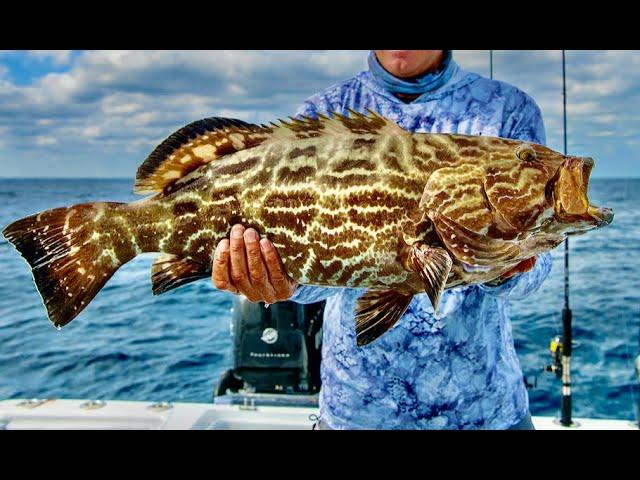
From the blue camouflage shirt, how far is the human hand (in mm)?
348

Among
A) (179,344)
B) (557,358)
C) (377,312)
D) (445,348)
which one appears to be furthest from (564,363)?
(179,344)

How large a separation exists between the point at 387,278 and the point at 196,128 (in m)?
0.88

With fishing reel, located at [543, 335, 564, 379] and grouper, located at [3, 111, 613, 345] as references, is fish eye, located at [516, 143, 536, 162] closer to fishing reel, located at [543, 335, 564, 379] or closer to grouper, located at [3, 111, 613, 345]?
grouper, located at [3, 111, 613, 345]

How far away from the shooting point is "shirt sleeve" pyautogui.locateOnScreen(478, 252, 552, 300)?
259 cm

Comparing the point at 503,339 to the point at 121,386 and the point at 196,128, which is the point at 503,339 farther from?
the point at 121,386

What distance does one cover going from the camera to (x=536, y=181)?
2.20 meters

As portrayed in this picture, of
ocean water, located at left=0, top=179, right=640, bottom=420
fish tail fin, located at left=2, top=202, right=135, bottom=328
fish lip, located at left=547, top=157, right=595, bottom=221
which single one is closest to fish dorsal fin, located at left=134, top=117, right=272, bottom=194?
fish tail fin, located at left=2, top=202, right=135, bottom=328

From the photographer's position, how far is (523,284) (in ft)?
8.74

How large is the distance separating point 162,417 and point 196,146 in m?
A: 3.62

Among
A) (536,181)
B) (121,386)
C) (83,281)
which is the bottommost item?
(121,386)

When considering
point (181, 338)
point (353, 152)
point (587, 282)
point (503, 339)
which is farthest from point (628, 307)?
point (353, 152)

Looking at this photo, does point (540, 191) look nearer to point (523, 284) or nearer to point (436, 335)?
point (523, 284)

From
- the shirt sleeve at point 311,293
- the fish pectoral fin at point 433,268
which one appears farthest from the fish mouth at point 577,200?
the shirt sleeve at point 311,293

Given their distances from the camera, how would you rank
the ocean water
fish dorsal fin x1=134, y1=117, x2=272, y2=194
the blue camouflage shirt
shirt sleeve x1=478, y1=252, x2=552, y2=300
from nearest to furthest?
fish dorsal fin x1=134, y1=117, x2=272, y2=194, shirt sleeve x1=478, y1=252, x2=552, y2=300, the blue camouflage shirt, the ocean water
